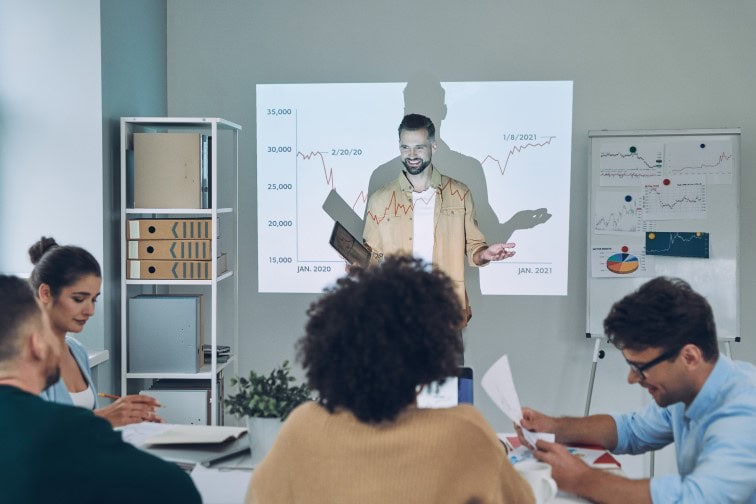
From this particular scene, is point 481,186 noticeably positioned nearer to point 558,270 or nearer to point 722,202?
point 558,270

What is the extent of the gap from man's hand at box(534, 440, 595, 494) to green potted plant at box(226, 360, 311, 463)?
63 cm

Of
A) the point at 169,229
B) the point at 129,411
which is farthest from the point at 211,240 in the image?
the point at 129,411

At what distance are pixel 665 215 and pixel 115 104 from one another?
2.73 m

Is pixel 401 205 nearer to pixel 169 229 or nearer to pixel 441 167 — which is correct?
pixel 441 167

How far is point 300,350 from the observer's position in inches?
62.3

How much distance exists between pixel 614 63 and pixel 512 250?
3.72ft

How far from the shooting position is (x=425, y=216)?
446cm

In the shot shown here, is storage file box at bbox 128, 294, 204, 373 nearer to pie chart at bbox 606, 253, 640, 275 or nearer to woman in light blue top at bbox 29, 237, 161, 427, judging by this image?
woman in light blue top at bbox 29, 237, 161, 427

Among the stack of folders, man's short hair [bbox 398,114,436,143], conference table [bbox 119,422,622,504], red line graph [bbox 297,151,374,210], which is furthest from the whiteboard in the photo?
conference table [bbox 119,422,622,504]

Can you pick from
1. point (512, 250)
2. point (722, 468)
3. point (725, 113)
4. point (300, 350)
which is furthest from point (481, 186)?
point (300, 350)

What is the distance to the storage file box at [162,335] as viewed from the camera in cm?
388

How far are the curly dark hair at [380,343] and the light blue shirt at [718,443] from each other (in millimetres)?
744

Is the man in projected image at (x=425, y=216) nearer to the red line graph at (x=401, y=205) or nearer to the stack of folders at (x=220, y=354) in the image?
the red line graph at (x=401, y=205)

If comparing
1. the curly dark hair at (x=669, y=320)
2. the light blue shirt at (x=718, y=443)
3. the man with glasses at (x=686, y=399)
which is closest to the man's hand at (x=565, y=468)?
the man with glasses at (x=686, y=399)
